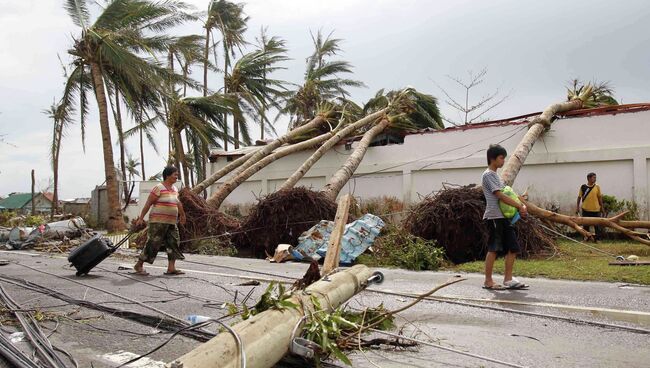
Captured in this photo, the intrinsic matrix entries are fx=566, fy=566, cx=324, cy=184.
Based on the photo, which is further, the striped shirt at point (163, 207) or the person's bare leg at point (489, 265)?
the striped shirt at point (163, 207)

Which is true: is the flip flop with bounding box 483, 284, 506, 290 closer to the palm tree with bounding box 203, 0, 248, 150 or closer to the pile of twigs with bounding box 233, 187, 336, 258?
the pile of twigs with bounding box 233, 187, 336, 258

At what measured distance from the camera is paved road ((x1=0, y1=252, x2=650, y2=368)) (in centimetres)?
384

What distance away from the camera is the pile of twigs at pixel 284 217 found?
42.6 feet

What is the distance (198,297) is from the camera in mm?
6254

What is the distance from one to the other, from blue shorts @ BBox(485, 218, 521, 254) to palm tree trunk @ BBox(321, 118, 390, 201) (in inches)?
294

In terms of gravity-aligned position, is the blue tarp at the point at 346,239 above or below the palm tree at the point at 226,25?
below

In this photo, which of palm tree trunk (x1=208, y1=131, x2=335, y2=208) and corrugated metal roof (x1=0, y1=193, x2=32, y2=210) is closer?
palm tree trunk (x1=208, y1=131, x2=335, y2=208)

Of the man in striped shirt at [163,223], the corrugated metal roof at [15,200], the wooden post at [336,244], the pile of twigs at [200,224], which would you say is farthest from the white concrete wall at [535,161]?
the corrugated metal roof at [15,200]

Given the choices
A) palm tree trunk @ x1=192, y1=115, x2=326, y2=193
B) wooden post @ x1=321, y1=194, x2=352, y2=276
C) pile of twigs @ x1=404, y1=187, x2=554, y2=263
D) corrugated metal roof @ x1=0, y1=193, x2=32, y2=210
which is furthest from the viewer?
corrugated metal roof @ x1=0, y1=193, x2=32, y2=210

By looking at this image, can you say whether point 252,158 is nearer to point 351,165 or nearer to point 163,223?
point 351,165

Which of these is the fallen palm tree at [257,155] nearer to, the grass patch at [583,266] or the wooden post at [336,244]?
the grass patch at [583,266]

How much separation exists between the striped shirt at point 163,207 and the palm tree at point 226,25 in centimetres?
2167

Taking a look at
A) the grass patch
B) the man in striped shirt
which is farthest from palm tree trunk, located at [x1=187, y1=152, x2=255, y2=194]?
the grass patch

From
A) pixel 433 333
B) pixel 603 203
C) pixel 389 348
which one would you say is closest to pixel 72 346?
pixel 389 348
